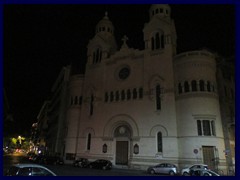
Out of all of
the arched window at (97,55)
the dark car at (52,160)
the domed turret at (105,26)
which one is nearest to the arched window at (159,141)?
the dark car at (52,160)

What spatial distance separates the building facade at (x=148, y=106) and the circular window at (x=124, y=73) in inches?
6.3

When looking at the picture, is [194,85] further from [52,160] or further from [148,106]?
[52,160]

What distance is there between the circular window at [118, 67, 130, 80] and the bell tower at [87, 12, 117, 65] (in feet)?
14.7

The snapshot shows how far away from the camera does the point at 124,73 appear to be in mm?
35250

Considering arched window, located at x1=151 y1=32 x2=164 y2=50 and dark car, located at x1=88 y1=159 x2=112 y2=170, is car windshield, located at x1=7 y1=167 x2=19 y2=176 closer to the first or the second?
dark car, located at x1=88 y1=159 x2=112 y2=170

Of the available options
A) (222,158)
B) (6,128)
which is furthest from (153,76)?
(6,128)

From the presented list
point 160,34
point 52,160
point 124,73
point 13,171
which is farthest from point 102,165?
point 160,34

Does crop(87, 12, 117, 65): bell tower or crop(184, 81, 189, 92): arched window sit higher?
crop(87, 12, 117, 65): bell tower

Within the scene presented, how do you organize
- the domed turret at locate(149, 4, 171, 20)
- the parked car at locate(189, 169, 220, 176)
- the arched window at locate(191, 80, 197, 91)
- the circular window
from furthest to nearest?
1. the domed turret at locate(149, 4, 171, 20)
2. the circular window
3. the arched window at locate(191, 80, 197, 91)
4. the parked car at locate(189, 169, 220, 176)

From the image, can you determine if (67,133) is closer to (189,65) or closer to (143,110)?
(143,110)

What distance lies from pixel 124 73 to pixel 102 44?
24.5 feet

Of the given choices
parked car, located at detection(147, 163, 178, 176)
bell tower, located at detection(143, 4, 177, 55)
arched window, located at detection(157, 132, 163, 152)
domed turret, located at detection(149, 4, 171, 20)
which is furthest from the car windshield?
domed turret, located at detection(149, 4, 171, 20)

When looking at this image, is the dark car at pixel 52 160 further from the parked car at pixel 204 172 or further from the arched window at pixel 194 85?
the arched window at pixel 194 85

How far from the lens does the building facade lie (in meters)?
27.3
